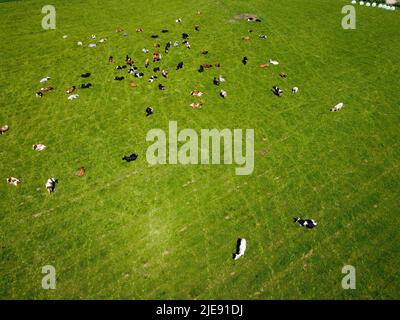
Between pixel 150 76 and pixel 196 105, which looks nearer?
pixel 196 105

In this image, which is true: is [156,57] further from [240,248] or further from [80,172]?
[240,248]

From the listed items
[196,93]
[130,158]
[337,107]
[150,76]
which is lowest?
[130,158]

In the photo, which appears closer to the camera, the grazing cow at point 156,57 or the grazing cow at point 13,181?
the grazing cow at point 13,181

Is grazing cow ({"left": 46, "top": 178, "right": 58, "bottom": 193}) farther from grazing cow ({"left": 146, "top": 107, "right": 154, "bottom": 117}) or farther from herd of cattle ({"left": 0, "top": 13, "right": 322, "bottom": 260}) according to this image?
grazing cow ({"left": 146, "top": 107, "right": 154, "bottom": 117})

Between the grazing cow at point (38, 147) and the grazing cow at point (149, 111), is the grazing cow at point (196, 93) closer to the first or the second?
the grazing cow at point (149, 111)

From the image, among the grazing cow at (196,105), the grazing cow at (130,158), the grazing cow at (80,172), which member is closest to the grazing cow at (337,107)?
the grazing cow at (196,105)

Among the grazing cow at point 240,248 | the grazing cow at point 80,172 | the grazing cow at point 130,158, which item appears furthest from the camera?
the grazing cow at point 130,158

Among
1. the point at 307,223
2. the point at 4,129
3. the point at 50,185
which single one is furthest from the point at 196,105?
the point at 4,129
